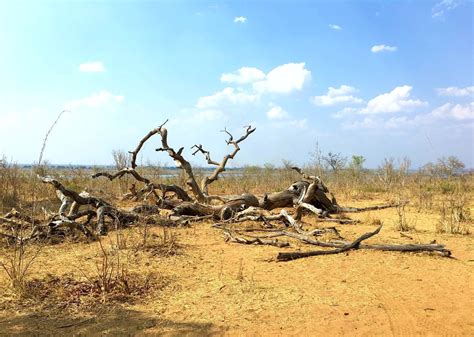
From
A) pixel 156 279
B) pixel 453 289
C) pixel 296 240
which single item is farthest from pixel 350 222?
pixel 156 279

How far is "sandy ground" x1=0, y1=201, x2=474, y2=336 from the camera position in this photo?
3447 mm

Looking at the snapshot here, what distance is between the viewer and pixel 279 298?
4156 millimetres

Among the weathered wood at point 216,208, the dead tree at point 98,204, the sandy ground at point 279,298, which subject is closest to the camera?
the sandy ground at point 279,298

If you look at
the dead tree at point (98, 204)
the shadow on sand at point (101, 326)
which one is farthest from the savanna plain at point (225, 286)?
the dead tree at point (98, 204)

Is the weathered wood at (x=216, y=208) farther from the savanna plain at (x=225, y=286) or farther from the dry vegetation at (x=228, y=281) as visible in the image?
the savanna plain at (x=225, y=286)

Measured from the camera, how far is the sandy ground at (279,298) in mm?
3447

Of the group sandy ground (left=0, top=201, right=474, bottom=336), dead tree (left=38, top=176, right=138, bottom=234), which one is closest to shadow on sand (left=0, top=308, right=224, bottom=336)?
sandy ground (left=0, top=201, right=474, bottom=336)

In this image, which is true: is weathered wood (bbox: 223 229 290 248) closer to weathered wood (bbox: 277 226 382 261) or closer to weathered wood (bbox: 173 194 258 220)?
weathered wood (bbox: 277 226 382 261)

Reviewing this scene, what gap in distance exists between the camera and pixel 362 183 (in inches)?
762

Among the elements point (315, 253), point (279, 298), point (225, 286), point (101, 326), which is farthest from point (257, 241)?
point (101, 326)

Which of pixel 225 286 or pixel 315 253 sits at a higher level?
pixel 315 253

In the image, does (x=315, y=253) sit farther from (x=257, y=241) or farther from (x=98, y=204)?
(x=98, y=204)

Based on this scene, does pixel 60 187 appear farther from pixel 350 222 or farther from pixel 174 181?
pixel 174 181

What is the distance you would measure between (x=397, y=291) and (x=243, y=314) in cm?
180
